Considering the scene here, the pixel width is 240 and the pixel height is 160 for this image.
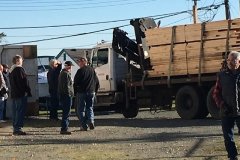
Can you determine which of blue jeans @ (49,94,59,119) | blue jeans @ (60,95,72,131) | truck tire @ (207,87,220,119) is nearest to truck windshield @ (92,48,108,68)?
blue jeans @ (49,94,59,119)

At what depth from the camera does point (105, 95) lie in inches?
798

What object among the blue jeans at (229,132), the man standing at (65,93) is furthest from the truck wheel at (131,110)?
the blue jeans at (229,132)

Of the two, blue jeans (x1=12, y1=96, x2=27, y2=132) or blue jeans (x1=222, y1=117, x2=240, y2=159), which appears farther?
blue jeans (x1=12, y1=96, x2=27, y2=132)

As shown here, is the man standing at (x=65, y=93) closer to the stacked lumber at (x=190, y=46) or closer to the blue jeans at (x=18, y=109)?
the blue jeans at (x=18, y=109)

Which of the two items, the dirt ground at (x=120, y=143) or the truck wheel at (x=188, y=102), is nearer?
the dirt ground at (x=120, y=143)

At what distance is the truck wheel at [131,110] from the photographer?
2028cm

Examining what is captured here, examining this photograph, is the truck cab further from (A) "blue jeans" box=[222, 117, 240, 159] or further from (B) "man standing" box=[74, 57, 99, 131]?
(A) "blue jeans" box=[222, 117, 240, 159]

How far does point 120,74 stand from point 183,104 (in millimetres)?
3129

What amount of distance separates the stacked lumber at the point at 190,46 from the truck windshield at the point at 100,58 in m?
2.44

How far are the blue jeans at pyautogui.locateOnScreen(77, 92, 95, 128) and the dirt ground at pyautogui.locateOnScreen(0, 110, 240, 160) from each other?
363mm

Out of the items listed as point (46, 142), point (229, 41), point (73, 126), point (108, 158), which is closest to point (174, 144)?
point (108, 158)

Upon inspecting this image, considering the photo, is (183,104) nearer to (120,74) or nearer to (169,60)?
(169,60)

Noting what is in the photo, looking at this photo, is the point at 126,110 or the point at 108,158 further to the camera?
the point at 126,110

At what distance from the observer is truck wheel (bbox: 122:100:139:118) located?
20.3 m
